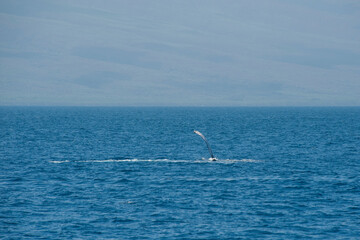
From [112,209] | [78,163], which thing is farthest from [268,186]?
[78,163]

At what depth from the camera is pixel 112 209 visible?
4141cm

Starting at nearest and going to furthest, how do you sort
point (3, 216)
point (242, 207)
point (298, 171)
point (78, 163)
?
point (3, 216), point (242, 207), point (298, 171), point (78, 163)

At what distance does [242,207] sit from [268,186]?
31.0ft

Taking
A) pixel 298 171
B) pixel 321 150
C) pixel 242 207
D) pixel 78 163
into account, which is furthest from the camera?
pixel 321 150

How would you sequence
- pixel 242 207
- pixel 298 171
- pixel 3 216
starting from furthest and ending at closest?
pixel 298 171 < pixel 242 207 < pixel 3 216

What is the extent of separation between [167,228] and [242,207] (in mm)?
8334

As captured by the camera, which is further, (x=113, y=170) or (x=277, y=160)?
(x=277, y=160)

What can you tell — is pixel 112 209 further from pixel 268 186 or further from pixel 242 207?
pixel 268 186

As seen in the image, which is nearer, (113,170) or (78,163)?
(113,170)

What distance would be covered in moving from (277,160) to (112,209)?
35856 mm

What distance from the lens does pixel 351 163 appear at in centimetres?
6862

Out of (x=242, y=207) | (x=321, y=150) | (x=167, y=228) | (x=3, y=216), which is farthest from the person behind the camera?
(x=321, y=150)

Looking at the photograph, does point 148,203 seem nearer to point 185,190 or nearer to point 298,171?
point 185,190

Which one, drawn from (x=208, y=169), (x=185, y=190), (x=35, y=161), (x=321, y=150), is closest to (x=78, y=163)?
(x=35, y=161)
